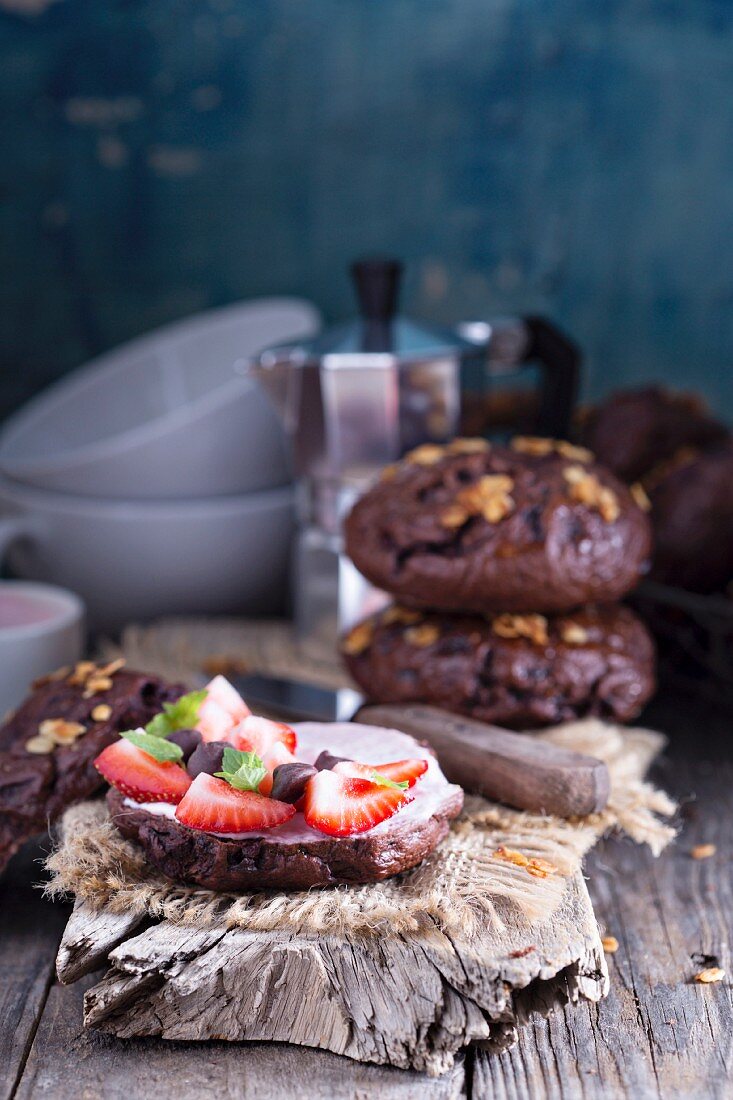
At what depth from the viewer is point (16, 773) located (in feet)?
3.87

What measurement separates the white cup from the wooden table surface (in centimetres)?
43

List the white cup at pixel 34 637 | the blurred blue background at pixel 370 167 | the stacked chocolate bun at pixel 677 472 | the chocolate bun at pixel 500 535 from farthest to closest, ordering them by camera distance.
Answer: the blurred blue background at pixel 370 167, the stacked chocolate bun at pixel 677 472, the white cup at pixel 34 637, the chocolate bun at pixel 500 535

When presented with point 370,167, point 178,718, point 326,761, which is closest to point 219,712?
point 178,718

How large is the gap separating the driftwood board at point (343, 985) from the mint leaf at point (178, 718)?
238 millimetres

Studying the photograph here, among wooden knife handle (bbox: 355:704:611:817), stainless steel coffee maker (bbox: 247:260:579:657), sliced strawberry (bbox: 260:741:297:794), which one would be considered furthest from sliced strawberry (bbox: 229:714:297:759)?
stainless steel coffee maker (bbox: 247:260:579:657)

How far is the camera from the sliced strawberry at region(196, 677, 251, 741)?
3.76 ft

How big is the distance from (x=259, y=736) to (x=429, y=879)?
8.5 inches

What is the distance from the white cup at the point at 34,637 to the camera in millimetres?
1585

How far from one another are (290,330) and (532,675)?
1.14 metres

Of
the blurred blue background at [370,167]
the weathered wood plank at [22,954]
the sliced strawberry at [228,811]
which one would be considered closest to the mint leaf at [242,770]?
the sliced strawberry at [228,811]

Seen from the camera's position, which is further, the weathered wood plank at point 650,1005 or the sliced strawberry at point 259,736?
the sliced strawberry at point 259,736

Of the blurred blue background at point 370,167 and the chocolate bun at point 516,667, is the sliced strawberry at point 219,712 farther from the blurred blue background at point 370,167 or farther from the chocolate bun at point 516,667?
the blurred blue background at point 370,167

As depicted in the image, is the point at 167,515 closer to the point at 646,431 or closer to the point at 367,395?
the point at 367,395

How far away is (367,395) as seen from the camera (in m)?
1.74
